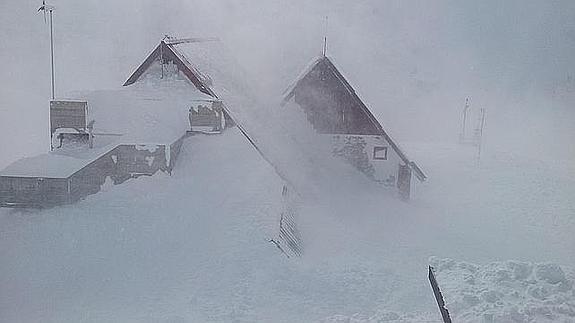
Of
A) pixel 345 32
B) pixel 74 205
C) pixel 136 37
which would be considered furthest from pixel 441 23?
pixel 74 205

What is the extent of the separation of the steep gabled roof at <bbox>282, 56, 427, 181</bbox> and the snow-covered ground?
0.66 metres

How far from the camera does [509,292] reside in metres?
2.04

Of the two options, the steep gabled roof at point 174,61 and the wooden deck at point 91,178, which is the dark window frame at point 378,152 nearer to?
the steep gabled roof at point 174,61

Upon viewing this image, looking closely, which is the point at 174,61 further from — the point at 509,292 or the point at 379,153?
the point at 509,292

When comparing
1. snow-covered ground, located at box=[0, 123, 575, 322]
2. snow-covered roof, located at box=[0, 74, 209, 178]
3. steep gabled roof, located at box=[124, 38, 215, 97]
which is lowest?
snow-covered ground, located at box=[0, 123, 575, 322]

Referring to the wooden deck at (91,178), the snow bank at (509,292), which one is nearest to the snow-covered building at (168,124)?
the wooden deck at (91,178)

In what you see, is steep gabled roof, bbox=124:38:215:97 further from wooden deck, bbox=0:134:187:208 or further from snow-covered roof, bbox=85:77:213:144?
wooden deck, bbox=0:134:187:208

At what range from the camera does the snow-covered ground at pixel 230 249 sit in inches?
119

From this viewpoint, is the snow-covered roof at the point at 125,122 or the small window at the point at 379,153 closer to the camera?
the snow-covered roof at the point at 125,122

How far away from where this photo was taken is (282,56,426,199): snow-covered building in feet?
16.2

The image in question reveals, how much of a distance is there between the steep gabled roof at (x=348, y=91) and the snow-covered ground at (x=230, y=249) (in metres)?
0.66

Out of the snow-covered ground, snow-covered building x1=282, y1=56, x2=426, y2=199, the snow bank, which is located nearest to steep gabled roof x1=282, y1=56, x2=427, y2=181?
snow-covered building x1=282, y1=56, x2=426, y2=199

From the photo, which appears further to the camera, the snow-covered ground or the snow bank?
the snow-covered ground

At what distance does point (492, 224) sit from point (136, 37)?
9.16ft
